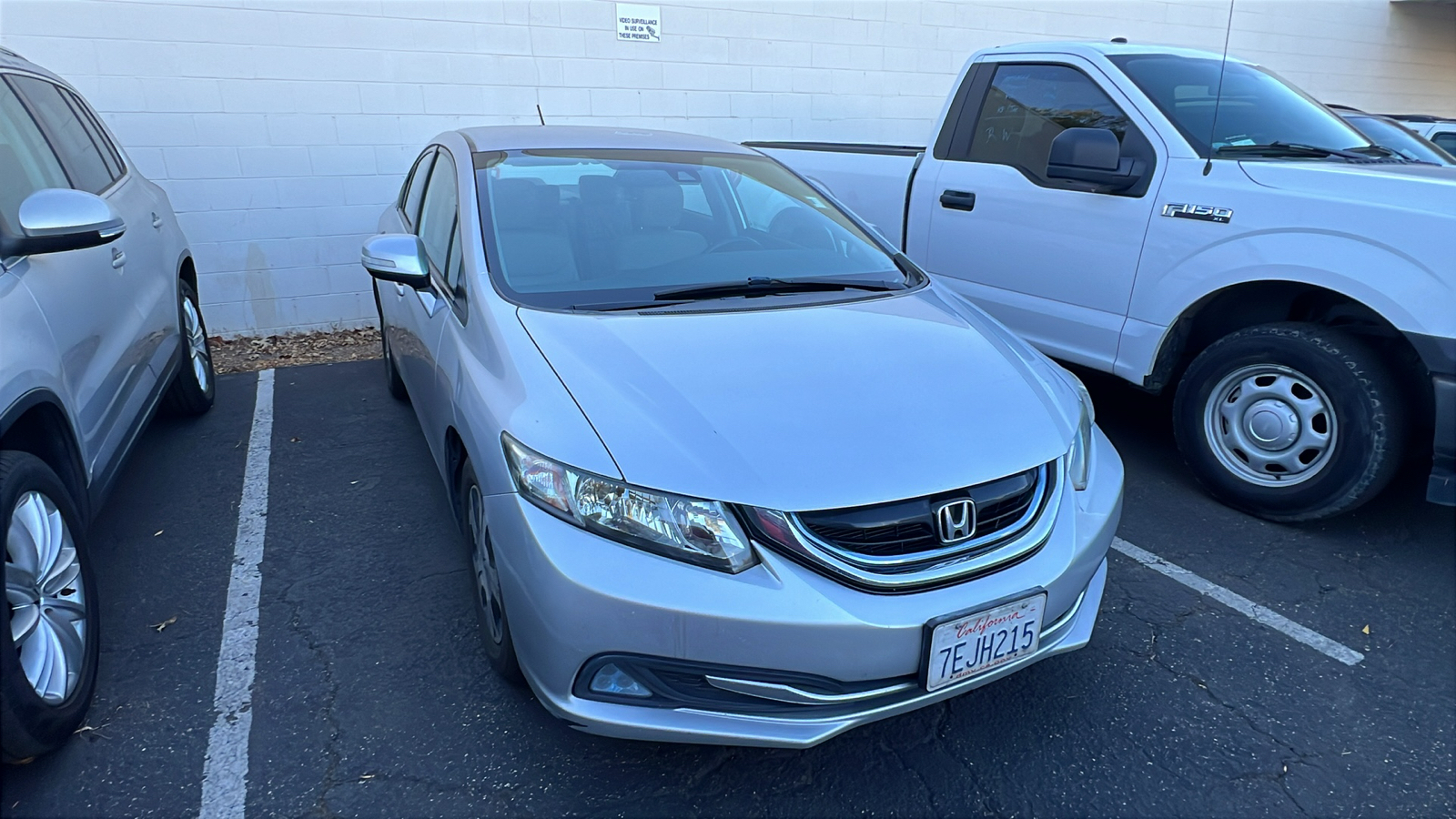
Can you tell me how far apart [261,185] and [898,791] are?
229 inches

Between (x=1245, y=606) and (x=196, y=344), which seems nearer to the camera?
(x=1245, y=606)

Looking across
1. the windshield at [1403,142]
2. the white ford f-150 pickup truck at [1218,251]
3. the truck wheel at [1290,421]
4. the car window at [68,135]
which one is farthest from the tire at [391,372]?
the windshield at [1403,142]

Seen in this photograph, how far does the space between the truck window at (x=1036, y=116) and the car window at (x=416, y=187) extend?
8.94ft

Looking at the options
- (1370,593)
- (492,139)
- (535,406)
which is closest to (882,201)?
(492,139)

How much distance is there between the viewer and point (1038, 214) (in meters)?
4.22

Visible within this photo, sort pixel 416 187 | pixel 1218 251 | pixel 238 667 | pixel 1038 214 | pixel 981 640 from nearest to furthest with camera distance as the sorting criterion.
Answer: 1. pixel 981 640
2. pixel 238 667
3. pixel 1218 251
4. pixel 1038 214
5. pixel 416 187

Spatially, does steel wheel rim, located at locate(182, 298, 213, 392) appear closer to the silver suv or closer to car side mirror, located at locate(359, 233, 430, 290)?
the silver suv

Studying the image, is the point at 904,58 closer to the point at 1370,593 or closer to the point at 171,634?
the point at 1370,593

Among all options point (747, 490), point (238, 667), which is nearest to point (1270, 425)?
point (747, 490)

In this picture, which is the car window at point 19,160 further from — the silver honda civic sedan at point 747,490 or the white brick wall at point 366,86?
the white brick wall at point 366,86

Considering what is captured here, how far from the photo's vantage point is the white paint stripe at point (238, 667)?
2.20m

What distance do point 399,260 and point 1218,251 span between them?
3229mm

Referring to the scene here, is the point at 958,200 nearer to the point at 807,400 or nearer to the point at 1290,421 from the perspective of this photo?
the point at 1290,421

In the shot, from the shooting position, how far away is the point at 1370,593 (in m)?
3.20
